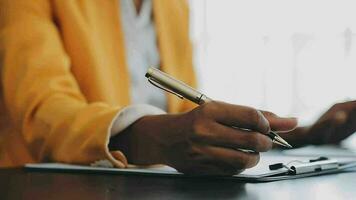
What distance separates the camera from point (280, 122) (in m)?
0.60

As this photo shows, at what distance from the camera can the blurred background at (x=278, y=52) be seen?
1851 millimetres

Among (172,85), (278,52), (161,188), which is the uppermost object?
(278,52)

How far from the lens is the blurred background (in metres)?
1.85

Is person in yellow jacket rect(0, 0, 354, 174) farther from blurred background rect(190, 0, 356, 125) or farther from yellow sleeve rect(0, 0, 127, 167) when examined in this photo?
blurred background rect(190, 0, 356, 125)

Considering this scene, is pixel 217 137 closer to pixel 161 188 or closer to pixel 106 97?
pixel 161 188

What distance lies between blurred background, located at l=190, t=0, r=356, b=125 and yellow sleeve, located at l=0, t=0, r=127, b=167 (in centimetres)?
97

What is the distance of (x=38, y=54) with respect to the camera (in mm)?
843

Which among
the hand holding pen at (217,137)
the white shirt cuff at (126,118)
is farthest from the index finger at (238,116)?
the white shirt cuff at (126,118)

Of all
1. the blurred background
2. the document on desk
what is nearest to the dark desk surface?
the document on desk

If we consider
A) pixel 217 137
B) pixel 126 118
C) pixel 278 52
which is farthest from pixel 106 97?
pixel 278 52

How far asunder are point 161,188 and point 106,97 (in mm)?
438

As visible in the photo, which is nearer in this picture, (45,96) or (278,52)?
(45,96)

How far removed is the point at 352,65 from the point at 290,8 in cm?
25

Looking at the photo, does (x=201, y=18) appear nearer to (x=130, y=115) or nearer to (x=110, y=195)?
(x=130, y=115)
